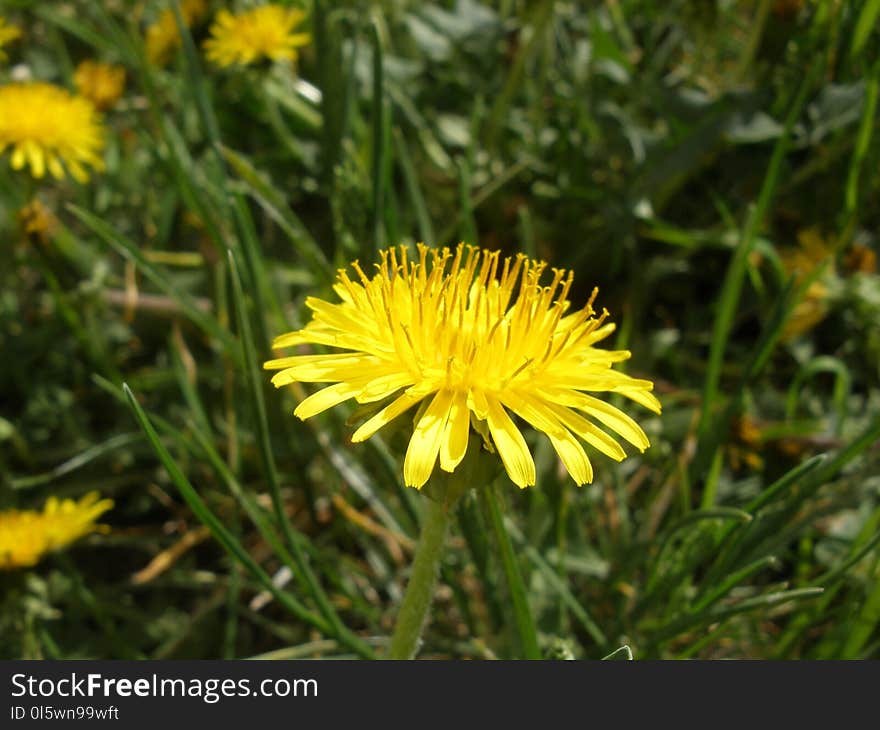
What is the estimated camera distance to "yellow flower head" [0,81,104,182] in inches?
96.5

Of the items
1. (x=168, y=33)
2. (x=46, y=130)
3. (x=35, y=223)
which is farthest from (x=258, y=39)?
(x=35, y=223)

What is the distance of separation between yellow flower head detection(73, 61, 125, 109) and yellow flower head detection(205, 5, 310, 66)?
42cm

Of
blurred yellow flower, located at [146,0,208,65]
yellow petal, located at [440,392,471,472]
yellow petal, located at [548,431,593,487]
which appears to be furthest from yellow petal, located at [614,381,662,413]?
blurred yellow flower, located at [146,0,208,65]

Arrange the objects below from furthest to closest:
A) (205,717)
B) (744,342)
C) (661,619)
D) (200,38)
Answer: (200,38), (744,342), (661,619), (205,717)

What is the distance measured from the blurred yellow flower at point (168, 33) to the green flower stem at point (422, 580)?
6.73ft

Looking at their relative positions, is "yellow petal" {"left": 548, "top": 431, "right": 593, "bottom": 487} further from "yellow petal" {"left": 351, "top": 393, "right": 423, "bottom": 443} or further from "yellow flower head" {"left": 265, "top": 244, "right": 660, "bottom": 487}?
"yellow petal" {"left": 351, "top": 393, "right": 423, "bottom": 443}

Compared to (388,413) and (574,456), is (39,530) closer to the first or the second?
(388,413)

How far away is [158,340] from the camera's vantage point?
2680mm

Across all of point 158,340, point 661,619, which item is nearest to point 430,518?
point 661,619

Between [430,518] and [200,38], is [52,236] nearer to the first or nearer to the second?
[200,38]

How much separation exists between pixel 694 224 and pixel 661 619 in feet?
4.41

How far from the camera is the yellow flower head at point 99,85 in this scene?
9.36 ft

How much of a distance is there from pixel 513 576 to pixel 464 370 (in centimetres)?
43

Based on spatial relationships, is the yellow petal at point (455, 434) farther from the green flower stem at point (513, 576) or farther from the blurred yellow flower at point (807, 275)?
the blurred yellow flower at point (807, 275)
